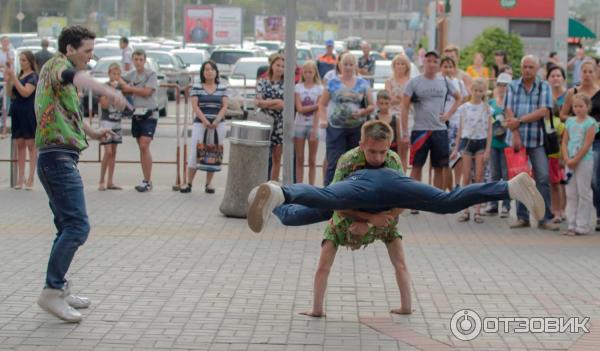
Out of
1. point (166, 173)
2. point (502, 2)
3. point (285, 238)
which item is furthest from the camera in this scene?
point (502, 2)

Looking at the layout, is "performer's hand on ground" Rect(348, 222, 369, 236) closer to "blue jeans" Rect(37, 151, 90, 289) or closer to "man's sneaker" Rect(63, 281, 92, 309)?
"blue jeans" Rect(37, 151, 90, 289)

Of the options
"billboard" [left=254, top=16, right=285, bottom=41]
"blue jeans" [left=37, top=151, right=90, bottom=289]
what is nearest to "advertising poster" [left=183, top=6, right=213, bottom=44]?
"billboard" [left=254, top=16, right=285, bottom=41]

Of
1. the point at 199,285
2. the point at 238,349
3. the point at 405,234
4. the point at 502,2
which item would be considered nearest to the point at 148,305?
the point at 199,285

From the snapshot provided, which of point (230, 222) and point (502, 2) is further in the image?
point (502, 2)

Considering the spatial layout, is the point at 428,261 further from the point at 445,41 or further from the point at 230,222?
the point at 445,41

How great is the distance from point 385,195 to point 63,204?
211cm

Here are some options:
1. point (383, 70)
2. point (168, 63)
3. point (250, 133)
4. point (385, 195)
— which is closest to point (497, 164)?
point (250, 133)

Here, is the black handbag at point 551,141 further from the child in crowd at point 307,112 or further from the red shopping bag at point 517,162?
the child in crowd at point 307,112

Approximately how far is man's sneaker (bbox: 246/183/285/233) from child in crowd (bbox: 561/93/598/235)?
6288 mm

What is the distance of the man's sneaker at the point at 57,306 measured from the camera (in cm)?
758

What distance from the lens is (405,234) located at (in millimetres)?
12266

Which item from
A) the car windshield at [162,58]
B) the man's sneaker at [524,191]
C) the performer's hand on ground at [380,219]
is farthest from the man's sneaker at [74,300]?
the car windshield at [162,58]

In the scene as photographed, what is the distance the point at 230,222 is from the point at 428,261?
3036 mm

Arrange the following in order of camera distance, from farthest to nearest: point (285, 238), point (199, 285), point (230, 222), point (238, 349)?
point (230, 222) → point (285, 238) → point (199, 285) → point (238, 349)
